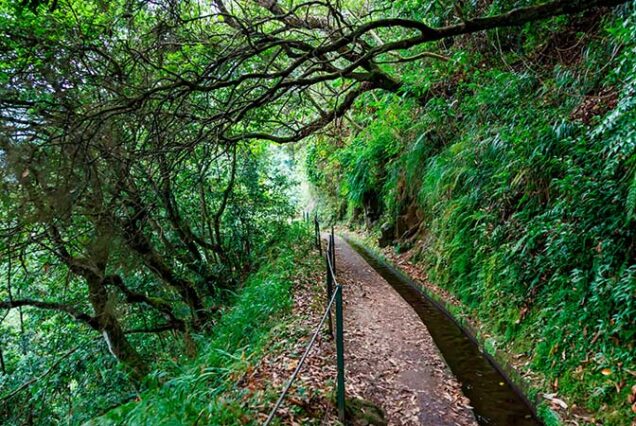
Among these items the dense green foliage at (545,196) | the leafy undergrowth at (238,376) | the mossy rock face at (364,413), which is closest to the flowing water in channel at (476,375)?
the dense green foliage at (545,196)

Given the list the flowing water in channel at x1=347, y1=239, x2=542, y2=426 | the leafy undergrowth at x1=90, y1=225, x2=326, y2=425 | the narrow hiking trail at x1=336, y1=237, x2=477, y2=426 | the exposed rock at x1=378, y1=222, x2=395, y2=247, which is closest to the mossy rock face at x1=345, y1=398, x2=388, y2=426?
the narrow hiking trail at x1=336, y1=237, x2=477, y2=426

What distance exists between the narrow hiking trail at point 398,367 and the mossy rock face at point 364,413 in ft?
0.72

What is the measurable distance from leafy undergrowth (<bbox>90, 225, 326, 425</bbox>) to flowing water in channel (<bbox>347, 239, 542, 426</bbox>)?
6.35 feet

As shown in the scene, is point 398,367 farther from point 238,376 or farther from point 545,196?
point 545,196

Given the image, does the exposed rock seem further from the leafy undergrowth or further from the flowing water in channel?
the leafy undergrowth

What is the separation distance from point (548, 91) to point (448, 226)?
298 cm

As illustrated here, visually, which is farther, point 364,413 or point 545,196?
point 545,196

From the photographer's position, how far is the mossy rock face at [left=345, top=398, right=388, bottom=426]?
3192mm

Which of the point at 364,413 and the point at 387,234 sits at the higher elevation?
the point at 387,234

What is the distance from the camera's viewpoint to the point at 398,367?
455cm

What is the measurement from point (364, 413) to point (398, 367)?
1.39 metres

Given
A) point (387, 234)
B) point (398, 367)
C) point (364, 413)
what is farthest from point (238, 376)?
point (387, 234)

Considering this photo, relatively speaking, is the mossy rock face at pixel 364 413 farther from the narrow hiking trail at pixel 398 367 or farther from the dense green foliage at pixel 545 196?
the dense green foliage at pixel 545 196

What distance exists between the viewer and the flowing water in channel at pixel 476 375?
363cm
